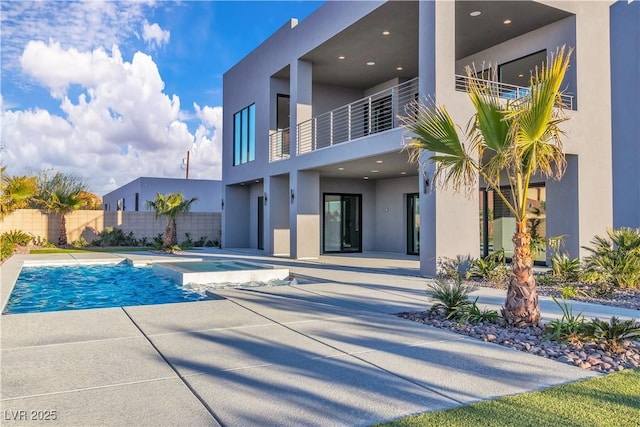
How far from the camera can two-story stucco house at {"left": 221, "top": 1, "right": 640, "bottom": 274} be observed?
34.1 feet

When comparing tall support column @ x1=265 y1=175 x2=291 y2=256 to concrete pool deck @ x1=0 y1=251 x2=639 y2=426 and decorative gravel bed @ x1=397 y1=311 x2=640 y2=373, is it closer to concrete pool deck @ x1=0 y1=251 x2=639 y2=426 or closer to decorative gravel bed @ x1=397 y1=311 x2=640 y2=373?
concrete pool deck @ x1=0 y1=251 x2=639 y2=426

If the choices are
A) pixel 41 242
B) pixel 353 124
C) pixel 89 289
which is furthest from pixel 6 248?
pixel 353 124

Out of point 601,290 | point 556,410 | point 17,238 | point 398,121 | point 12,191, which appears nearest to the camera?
point 556,410

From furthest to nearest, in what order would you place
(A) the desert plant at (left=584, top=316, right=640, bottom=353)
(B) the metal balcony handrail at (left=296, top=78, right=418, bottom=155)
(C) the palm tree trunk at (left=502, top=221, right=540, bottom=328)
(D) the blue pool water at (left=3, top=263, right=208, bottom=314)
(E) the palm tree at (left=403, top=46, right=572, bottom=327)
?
(B) the metal balcony handrail at (left=296, top=78, right=418, bottom=155)
(D) the blue pool water at (left=3, top=263, right=208, bottom=314)
(C) the palm tree trunk at (left=502, top=221, right=540, bottom=328)
(E) the palm tree at (left=403, top=46, right=572, bottom=327)
(A) the desert plant at (left=584, top=316, right=640, bottom=353)

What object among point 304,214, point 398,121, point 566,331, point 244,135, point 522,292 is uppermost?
point 244,135

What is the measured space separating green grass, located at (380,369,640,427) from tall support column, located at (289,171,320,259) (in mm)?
12313

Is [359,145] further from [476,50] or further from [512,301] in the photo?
[512,301]

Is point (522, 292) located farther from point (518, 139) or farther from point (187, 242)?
point (187, 242)

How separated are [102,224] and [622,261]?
67.8ft

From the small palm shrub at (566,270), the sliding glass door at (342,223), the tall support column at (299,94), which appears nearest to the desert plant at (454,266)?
the small palm shrub at (566,270)

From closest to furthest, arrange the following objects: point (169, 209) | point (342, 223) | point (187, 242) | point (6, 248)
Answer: point (6, 248) → point (169, 209) → point (342, 223) → point (187, 242)

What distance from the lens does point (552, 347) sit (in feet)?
16.1

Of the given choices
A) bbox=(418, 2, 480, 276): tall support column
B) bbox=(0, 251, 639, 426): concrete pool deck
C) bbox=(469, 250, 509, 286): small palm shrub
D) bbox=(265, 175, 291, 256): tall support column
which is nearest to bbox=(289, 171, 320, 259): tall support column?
bbox=(265, 175, 291, 256): tall support column

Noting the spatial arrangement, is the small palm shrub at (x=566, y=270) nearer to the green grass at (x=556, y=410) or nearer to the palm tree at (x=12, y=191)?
the green grass at (x=556, y=410)
